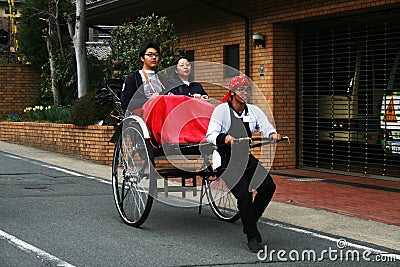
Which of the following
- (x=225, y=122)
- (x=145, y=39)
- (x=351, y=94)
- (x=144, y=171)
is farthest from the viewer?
(x=145, y=39)

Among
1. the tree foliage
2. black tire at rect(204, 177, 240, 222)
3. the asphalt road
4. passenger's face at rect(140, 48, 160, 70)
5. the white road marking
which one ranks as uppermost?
the tree foliage

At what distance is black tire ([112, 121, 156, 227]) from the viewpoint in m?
8.75

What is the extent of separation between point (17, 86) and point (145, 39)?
10.4 metres

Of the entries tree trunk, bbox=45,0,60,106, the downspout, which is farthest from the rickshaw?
tree trunk, bbox=45,0,60,106

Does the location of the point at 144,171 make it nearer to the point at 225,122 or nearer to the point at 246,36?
the point at 225,122

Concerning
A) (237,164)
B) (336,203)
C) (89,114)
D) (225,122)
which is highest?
(225,122)

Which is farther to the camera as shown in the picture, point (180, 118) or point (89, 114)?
point (89, 114)

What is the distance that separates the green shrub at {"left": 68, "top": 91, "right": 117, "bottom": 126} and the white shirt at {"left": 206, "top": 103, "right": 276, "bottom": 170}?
9117mm

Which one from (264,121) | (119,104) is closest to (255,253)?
(264,121)

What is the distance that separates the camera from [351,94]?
51.4 ft

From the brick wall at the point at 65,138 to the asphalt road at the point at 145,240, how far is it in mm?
5211

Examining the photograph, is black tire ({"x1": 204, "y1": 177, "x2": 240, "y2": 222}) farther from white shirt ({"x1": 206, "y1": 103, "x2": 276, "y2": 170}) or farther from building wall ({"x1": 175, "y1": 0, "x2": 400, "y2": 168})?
building wall ({"x1": 175, "y1": 0, "x2": 400, "y2": 168})

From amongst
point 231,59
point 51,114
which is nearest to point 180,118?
point 231,59

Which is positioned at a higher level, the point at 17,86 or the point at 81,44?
the point at 81,44
